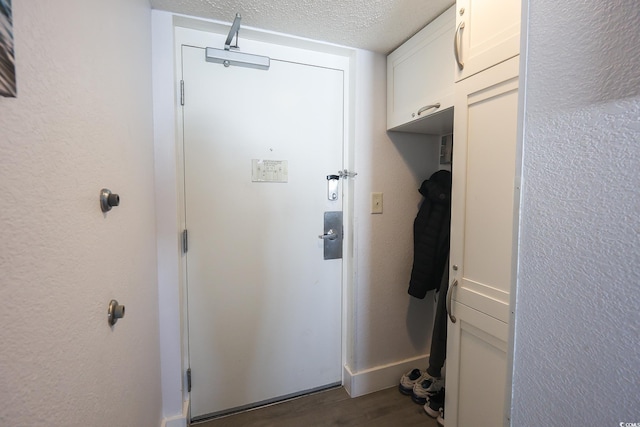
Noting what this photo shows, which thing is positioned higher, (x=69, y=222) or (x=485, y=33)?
(x=485, y=33)

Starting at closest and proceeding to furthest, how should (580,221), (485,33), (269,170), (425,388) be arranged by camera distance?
(580,221) → (485,33) → (269,170) → (425,388)

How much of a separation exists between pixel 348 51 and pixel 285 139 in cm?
67

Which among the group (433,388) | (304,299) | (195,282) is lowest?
(433,388)

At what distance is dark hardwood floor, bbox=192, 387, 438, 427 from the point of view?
4.50ft

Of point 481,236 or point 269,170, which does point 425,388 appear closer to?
point 481,236

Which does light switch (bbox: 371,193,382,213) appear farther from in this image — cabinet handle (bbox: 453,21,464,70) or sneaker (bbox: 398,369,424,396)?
sneaker (bbox: 398,369,424,396)

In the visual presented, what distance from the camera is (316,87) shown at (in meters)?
1.49

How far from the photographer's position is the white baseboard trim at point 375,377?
61.6 inches

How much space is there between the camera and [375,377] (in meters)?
1.61

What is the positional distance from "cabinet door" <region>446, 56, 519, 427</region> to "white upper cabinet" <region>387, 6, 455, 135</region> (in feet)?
0.78

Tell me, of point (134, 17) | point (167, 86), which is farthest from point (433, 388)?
point (134, 17)

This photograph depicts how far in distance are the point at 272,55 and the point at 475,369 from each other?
1.78 metres

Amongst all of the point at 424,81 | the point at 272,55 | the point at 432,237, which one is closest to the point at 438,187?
the point at 432,237

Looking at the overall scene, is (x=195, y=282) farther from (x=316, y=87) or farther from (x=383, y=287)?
(x=316, y=87)
